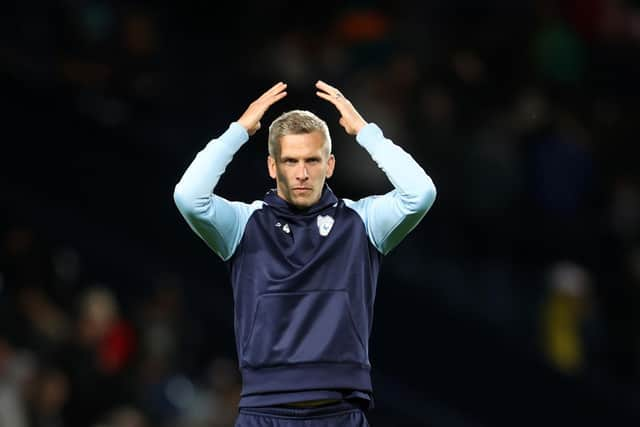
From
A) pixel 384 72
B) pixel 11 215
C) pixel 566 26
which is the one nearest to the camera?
pixel 11 215

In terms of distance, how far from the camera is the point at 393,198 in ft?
18.0

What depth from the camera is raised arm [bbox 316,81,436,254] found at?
212 inches

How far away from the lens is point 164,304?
9.82m

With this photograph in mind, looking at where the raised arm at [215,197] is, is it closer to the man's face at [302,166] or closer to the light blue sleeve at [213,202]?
the light blue sleeve at [213,202]

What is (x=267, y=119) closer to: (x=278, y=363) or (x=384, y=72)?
(x=384, y=72)

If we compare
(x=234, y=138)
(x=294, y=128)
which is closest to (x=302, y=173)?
(x=294, y=128)

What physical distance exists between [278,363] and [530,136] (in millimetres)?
6155

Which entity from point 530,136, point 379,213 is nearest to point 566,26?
point 530,136

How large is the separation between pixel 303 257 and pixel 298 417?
1.85ft

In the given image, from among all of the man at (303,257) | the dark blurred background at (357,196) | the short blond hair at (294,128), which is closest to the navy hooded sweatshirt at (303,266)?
the man at (303,257)

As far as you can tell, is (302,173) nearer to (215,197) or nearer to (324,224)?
(324,224)

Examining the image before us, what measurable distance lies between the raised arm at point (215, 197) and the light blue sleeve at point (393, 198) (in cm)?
38

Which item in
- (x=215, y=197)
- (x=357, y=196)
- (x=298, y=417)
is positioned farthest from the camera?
(x=357, y=196)

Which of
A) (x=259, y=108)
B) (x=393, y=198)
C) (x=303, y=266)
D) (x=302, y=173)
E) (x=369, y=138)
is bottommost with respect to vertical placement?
(x=303, y=266)
